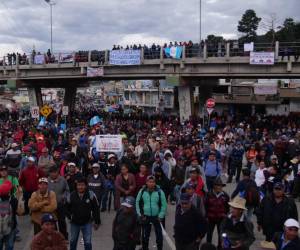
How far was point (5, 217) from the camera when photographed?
8000 millimetres

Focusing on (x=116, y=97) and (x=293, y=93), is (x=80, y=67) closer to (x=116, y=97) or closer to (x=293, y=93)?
(x=293, y=93)

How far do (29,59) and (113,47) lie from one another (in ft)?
28.4

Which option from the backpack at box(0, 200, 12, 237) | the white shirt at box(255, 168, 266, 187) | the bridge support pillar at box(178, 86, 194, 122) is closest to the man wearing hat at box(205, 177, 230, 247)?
the backpack at box(0, 200, 12, 237)

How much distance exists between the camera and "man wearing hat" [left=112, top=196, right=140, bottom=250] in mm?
7266

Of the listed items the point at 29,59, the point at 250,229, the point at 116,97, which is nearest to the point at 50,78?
the point at 29,59

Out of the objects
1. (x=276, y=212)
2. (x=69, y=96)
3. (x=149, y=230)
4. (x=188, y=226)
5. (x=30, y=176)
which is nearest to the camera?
(x=188, y=226)

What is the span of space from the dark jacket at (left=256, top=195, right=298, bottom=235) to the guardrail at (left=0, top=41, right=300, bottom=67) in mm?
24496

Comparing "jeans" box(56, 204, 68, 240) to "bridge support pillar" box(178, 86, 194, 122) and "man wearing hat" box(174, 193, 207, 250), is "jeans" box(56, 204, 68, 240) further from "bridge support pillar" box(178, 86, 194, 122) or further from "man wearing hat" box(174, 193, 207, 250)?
"bridge support pillar" box(178, 86, 194, 122)

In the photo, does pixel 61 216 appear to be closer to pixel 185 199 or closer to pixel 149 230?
pixel 149 230

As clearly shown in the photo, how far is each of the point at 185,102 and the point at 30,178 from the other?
27262 millimetres

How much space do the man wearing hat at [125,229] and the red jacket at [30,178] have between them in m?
4.27

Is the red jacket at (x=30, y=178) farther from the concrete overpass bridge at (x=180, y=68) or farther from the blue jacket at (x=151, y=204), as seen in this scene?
the concrete overpass bridge at (x=180, y=68)

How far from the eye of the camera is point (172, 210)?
43.1 ft

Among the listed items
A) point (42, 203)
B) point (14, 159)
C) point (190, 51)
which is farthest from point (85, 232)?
point (190, 51)
